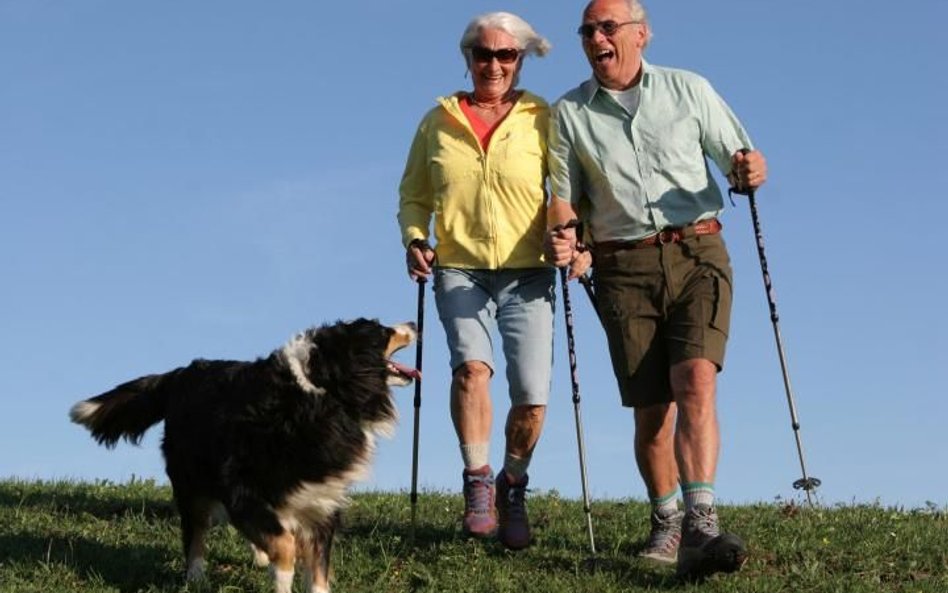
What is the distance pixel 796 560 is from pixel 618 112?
9.74ft

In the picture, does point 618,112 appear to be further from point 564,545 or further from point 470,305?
point 564,545

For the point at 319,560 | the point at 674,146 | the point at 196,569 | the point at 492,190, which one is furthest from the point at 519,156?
the point at 196,569

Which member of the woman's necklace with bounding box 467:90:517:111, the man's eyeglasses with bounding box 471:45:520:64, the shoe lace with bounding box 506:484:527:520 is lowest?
the shoe lace with bounding box 506:484:527:520

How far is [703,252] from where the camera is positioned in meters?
7.98

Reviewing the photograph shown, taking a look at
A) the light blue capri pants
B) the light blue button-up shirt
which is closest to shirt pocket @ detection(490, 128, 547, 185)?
the light blue button-up shirt

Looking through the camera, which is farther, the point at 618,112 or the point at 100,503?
the point at 100,503

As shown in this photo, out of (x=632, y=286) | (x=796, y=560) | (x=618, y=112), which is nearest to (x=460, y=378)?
(x=632, y=286)

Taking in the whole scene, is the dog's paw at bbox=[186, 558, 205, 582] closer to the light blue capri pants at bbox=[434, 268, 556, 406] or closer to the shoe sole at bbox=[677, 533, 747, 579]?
the light blue capri pants at bbox=[434, 268, 556, 406]

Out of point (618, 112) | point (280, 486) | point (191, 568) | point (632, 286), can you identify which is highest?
point (618, 112)

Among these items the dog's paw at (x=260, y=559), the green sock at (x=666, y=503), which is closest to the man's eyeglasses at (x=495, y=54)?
the green sock at (x=666, y=503)

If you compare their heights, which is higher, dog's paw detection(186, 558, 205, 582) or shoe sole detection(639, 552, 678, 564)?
shoe sole detection(639, 552, 678, 564)

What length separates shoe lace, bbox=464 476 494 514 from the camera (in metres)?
8.67

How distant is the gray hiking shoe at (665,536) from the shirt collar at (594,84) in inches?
99.2

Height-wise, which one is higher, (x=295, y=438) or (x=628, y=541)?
(x=295, y=438)
